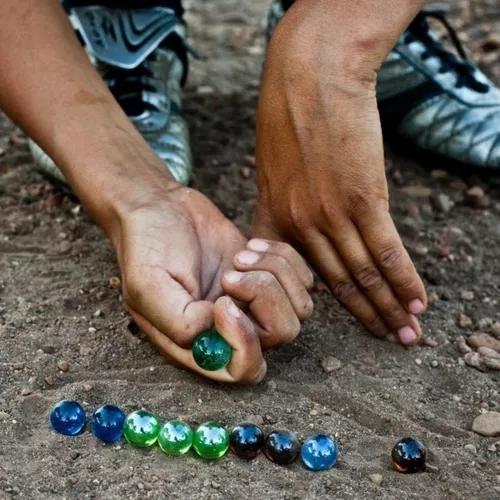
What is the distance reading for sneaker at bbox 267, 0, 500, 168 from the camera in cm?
319

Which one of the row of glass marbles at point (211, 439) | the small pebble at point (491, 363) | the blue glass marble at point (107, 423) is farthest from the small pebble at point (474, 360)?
the blue glass marble at point (107, 423)

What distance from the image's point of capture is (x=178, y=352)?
7.09ft

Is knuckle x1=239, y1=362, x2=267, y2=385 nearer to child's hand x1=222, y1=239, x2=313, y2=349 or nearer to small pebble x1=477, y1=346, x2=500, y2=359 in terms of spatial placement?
child's hand x1=222, y1=239, x2=313, y2=349

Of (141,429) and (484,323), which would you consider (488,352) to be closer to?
(484,323)

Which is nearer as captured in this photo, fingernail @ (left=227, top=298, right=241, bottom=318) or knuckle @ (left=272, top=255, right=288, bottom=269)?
fingernail @ (left=227, top=298, right=241, bottom=318)

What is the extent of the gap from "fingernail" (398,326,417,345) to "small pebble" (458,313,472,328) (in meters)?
0.20

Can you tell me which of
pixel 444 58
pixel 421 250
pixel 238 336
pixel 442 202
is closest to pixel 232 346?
pixel 238 336

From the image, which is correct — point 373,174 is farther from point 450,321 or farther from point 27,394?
point 27,394

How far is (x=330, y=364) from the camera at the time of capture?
2312 mm

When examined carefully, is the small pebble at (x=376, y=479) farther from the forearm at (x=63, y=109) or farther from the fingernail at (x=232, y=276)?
the forearm at (x=63, y=109)

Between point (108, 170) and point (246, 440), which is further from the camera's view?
point (108, 170)

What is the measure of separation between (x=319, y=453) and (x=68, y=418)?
0.52 meters

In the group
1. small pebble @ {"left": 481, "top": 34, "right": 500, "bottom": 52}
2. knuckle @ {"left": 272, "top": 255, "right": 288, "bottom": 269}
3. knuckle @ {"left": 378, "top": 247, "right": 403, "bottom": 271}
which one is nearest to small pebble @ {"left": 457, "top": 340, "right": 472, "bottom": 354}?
knuckle @ {"left": 378, "top": 247, "right": 403, "bottom": 271}

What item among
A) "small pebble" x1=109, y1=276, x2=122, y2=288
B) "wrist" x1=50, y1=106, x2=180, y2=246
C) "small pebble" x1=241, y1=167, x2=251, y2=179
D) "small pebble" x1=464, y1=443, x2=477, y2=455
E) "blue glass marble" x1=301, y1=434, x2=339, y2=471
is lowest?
"small pebble" x1=241, y1=167, x2=251, y2=179
